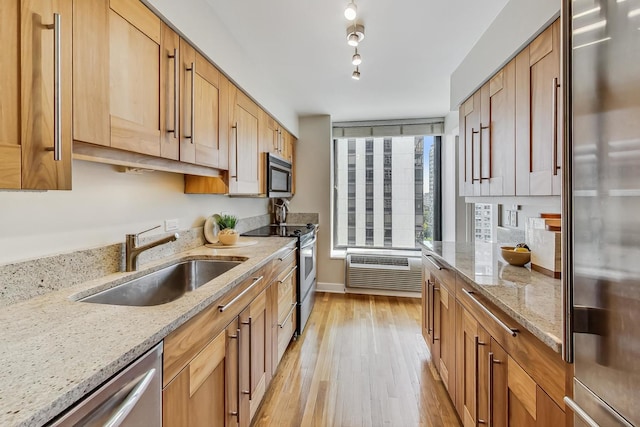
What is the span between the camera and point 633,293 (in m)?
0.60

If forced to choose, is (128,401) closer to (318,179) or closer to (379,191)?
(318,179)

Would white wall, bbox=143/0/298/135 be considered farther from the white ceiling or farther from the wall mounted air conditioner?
the wall mounted air conditioner

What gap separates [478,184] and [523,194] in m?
0.57

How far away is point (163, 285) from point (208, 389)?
0.67 m

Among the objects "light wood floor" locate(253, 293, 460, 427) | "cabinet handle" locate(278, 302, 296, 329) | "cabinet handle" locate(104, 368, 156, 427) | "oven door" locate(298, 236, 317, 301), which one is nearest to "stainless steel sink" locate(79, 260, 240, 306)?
"cabinet handle" locate(104, 368, 156, 427)

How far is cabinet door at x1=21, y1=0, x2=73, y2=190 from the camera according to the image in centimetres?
77

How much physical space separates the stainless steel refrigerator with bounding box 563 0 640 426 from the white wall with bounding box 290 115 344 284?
10.7 ft

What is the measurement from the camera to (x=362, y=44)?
2160 millimetres

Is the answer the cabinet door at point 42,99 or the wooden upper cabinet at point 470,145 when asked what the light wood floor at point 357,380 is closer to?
the wooden upper cabinet at point 470,145

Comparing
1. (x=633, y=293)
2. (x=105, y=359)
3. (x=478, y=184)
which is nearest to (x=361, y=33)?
(x=478, y=184)

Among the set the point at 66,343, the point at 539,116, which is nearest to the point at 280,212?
the point at 539,116

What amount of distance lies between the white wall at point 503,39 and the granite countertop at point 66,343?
192 cm

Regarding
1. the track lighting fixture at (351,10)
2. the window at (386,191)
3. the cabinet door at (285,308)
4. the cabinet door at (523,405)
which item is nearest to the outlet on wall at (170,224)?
the cabinet door at (285,308)

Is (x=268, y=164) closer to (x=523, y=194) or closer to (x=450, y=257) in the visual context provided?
(x=450, y=257)
